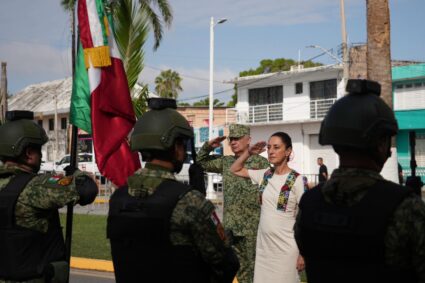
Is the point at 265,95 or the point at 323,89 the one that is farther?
the point at 265,95

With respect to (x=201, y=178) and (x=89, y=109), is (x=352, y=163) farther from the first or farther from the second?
(x=89, y=109)

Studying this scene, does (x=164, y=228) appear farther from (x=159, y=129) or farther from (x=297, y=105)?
(x=297, y=105)

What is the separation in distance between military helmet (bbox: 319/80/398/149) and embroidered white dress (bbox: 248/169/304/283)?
128 inches

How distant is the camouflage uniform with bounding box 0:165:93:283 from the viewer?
4.54 metres

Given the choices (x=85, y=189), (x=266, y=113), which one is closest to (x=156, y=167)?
(x=85, y=189)

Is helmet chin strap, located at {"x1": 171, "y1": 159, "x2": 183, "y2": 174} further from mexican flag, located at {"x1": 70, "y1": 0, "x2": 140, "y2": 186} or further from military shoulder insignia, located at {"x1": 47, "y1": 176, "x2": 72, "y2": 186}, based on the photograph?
mexican flag, located at {"x1": 70, "y1": 0, "x2": 140, "y2": 186}

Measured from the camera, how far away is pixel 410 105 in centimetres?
3744

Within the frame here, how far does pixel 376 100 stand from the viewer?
3.10 m

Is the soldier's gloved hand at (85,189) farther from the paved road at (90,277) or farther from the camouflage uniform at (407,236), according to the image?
the paved road at (90,277)

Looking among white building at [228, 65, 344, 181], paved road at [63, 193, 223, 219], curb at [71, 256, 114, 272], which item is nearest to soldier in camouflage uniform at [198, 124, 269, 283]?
curb at [71, 256, 114, 272]

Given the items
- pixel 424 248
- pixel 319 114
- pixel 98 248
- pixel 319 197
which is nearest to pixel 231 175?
pixel 319 197

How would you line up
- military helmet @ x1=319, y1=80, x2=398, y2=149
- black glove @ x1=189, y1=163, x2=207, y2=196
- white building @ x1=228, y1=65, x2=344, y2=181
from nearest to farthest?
1. military helmet @ x1=319, y1=80, x2=398, y2=149
2. black glove @ x1=189, y1=163, x2=207, y2=196
3. white building @ x1=228, y1=65, x2=344, y2=181

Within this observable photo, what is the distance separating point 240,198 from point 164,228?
3722mm

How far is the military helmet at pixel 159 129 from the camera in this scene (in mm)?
3803
